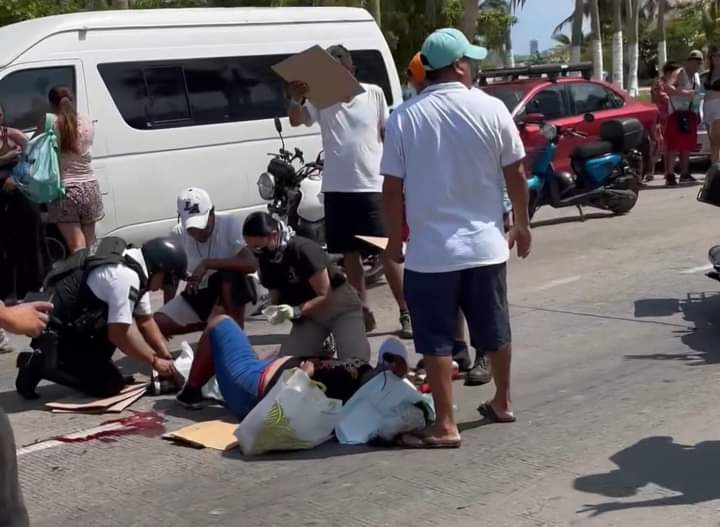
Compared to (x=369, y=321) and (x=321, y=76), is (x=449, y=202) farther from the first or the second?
(x=369, y=321)

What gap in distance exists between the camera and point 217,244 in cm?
742

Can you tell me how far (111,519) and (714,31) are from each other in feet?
153

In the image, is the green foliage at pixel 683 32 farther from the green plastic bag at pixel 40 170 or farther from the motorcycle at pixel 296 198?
the green plastic bag at pixel 40 170

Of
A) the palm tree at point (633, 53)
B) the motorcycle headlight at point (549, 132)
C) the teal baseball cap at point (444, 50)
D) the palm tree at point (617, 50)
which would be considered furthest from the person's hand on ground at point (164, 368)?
the palm tree at point (633, 53)

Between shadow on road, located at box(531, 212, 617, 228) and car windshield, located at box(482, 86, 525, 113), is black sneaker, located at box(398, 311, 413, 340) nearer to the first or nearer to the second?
shadow on road, located at box(531, 212, 617, 228)

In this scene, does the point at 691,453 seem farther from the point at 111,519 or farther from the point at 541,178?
the point at 541,178

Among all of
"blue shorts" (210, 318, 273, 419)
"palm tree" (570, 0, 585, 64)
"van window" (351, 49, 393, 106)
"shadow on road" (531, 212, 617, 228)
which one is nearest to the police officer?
"blue shorts" (210, 318, 273, 419)

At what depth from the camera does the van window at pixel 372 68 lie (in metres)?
12.5

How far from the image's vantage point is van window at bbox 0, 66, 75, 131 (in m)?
9.96

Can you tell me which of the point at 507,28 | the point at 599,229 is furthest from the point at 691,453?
the point at 507,28

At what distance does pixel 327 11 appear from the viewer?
12.4m

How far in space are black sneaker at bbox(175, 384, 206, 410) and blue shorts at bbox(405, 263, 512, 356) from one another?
4.80 ft

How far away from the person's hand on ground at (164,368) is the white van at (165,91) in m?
3.78

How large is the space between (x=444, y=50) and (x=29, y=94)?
5.49 m
